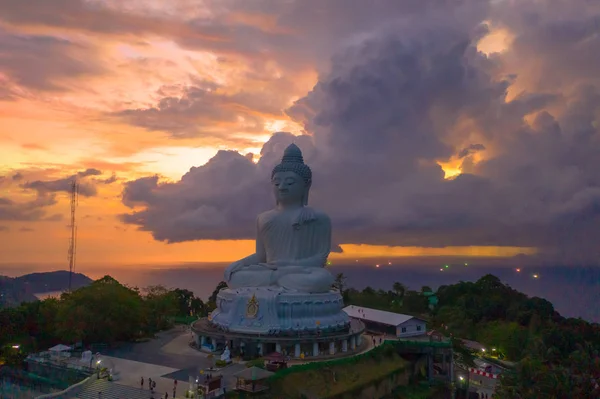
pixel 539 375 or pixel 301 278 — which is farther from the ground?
pixel 301 278

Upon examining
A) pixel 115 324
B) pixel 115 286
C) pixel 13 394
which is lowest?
pixel 13 394

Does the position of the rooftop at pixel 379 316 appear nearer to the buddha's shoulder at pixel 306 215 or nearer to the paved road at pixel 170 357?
the buddha's shoulder at pixel 306 215

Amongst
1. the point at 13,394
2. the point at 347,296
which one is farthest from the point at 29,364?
the point at 347,296

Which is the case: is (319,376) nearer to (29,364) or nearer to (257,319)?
(257,319)

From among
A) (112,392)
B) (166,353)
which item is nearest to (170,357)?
(166,353)

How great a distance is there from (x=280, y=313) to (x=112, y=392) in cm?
1019

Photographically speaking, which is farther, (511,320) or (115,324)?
(511,320)

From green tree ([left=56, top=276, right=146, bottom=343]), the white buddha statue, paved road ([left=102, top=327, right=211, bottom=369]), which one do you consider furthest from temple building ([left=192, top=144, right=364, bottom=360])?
green tree ([left=56, top=276, right=146, bottom=343])

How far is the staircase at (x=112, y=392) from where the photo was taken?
77.8ft

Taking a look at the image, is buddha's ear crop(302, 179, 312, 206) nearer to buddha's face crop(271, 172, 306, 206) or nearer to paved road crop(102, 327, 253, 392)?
buddha's face crop(271, 172, 306, 206)

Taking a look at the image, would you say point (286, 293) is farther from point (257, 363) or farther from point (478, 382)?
point (478, 382)

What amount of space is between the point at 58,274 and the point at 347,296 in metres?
107

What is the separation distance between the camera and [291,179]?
3650cm

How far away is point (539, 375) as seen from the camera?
1927 centimetres
